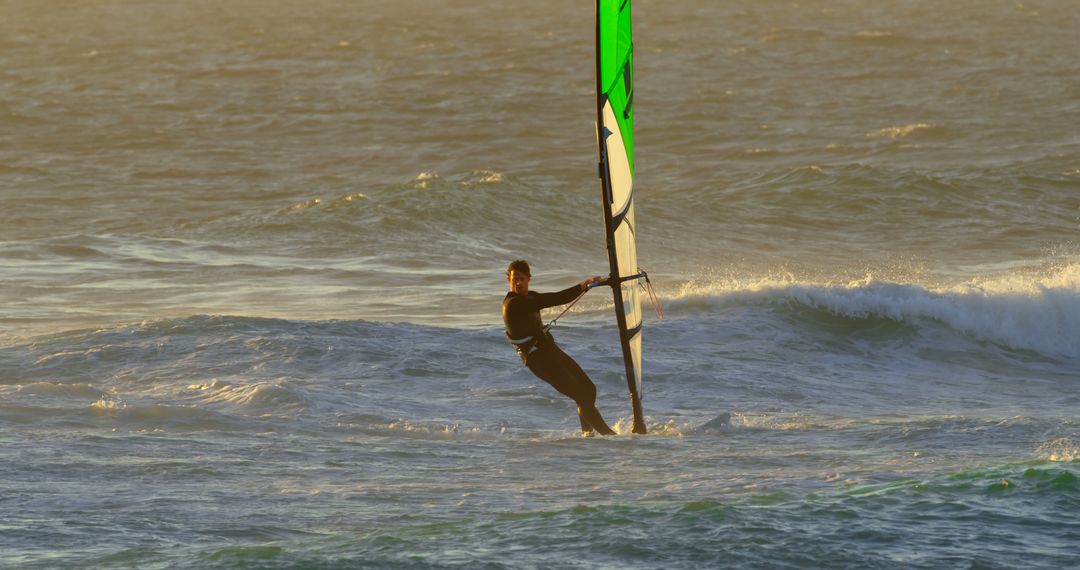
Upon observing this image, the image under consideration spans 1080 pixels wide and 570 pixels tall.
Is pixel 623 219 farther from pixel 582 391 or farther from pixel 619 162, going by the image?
pixel 582 391

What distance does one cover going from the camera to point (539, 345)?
8.96m

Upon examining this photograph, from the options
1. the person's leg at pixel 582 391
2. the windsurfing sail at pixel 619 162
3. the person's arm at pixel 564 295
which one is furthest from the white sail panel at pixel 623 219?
the person's leg at pixel 582 391

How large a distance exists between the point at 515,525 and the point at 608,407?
4328 mm

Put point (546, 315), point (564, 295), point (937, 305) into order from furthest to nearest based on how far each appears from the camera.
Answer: point (937, 305) → point (546, 315) → point (564, 295)

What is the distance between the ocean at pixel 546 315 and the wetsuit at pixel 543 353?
275mm

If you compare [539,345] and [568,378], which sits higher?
[539,345]

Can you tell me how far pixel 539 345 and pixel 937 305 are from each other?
715 centimetres

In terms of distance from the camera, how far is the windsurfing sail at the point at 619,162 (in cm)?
812

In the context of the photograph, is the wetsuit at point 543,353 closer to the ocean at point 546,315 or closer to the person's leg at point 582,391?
the person's leg at point 582,391

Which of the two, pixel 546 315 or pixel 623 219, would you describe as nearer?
pixel 623 219

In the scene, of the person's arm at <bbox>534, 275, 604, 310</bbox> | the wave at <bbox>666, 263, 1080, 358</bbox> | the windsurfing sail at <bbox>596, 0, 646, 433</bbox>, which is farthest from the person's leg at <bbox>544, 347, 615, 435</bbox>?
the wave at <bbox>666, 263, 1080, 358</bbox>

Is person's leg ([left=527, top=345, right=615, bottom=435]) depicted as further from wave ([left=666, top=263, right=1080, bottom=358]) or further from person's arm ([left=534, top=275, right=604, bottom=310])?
wave ([left=666, top=263, right=1080, bottom=358])

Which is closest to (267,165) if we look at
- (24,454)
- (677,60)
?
(677,60)

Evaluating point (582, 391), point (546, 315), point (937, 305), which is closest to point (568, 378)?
point (582, 391)
